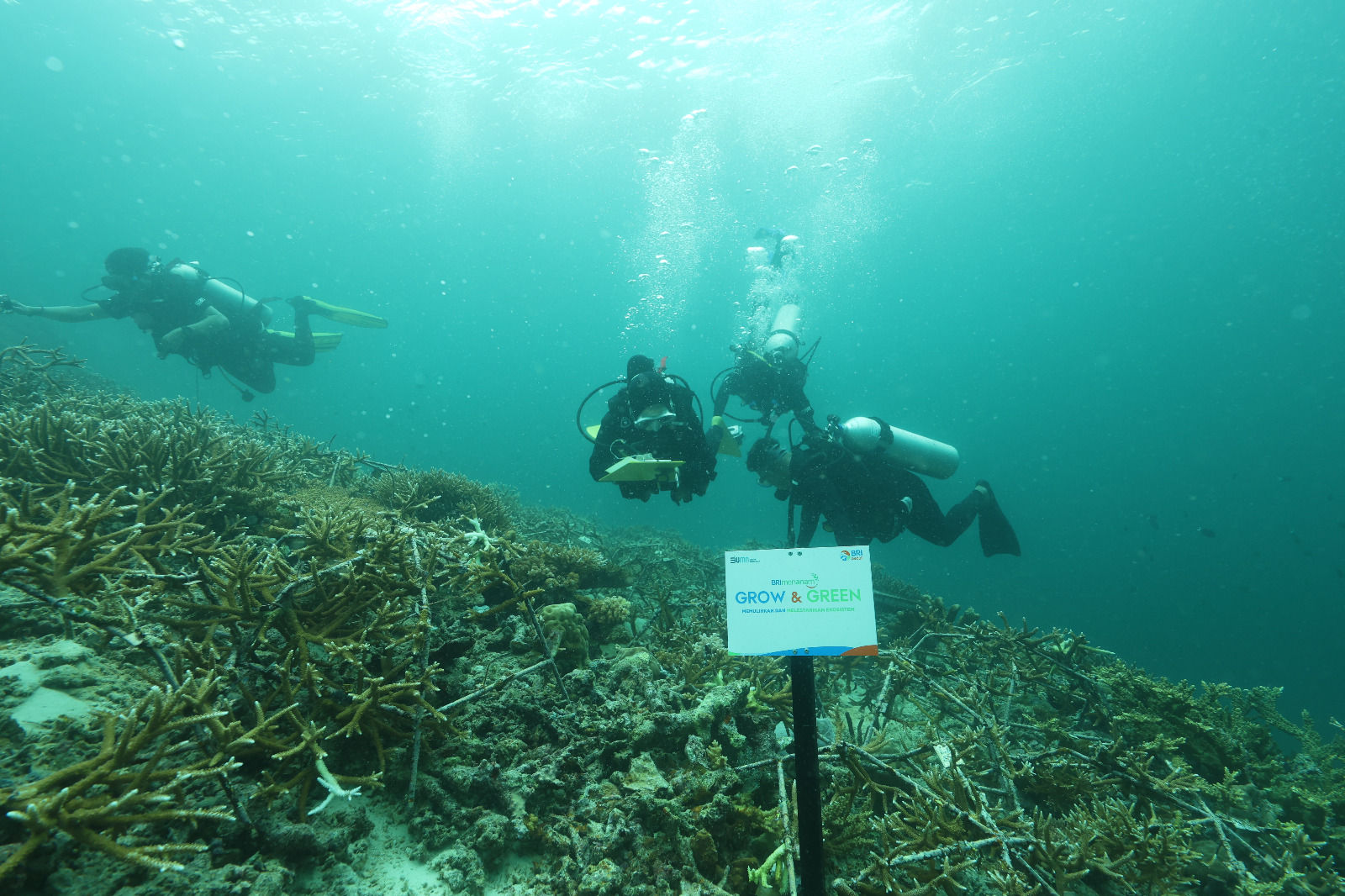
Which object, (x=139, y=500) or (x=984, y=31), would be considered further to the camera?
(x=984, y=31)

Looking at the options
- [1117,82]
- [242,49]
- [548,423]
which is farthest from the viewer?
[548,423]

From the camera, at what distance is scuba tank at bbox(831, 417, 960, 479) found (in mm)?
7734

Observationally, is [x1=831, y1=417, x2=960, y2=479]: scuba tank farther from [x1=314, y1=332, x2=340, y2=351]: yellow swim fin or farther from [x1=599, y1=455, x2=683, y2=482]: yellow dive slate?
[x1=314, y1=332, x2=340, y2=351]: yellow swim fin

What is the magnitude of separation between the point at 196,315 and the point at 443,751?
1259cm

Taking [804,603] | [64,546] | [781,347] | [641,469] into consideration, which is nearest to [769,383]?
[781,347]

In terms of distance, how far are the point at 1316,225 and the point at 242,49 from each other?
125m

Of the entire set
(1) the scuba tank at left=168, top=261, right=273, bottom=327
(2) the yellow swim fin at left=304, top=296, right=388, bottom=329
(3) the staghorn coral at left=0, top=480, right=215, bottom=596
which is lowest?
(3) the staghorn coral at left=0, top=480, right=215, bottom=596

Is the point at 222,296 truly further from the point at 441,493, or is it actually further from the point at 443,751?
the point at 443,751

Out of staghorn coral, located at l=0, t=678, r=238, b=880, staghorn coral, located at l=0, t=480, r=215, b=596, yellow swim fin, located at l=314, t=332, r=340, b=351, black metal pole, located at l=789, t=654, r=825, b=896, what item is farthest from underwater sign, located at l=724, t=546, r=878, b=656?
yellow swim fin, located at l=314, t=332, r=340, b=351

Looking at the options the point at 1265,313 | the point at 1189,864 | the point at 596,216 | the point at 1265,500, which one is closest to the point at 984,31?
the point at 1189,864

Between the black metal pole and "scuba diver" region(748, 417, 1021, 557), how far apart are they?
16.6 feet

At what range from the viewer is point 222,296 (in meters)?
10.3

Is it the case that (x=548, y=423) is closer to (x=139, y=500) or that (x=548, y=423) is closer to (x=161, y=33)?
(x=161, y=33)

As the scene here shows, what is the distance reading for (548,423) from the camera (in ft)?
480
